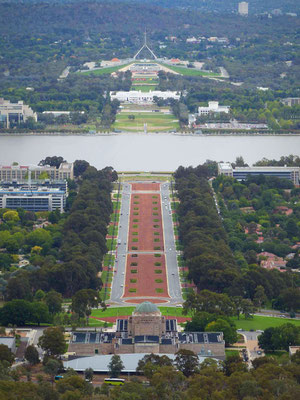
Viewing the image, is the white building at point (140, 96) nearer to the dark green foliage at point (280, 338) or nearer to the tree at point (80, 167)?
the tree at point (80, 167)

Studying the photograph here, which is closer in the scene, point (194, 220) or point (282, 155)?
point (194, 220)

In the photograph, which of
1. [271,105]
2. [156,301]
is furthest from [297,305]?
[271,105]

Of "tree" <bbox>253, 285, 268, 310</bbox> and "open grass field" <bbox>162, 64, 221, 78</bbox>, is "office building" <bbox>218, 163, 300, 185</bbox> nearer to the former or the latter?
"tree" <bbox>253, 285, 268, 310</bbox>

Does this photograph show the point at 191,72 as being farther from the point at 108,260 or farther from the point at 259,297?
the point at 259,297

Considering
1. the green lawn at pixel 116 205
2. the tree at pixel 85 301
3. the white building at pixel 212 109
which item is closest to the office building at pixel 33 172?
the green lawn at pixel 116 205

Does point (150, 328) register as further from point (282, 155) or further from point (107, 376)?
point (282, 155)

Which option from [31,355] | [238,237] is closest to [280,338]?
[31,355]
